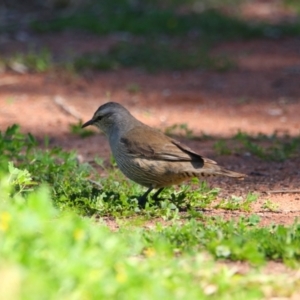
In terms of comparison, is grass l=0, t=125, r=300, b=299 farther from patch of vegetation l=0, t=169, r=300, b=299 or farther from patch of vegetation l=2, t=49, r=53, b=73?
patch of vegetation l=2, t=49, r=53, b=73

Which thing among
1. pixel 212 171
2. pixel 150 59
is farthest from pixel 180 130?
pixel 150 59

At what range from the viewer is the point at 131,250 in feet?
18.2

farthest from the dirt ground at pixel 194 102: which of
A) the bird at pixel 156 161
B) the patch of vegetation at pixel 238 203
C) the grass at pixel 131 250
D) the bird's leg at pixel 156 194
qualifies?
the grass at pixel 131 250

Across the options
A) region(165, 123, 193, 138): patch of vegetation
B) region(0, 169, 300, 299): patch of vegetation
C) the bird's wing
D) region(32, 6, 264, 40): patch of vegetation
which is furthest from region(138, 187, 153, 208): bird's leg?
region(32, 6, 264, 40): patch of vegetation

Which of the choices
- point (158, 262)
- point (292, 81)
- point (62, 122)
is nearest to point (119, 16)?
point (292, 81)

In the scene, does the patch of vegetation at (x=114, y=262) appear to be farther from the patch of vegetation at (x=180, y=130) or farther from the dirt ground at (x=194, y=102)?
the patch of vegetation at (x=180, y=130)

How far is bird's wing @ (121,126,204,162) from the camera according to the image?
721 cm

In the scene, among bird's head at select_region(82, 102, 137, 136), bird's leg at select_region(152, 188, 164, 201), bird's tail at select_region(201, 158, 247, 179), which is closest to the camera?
bird's tail at select_region(201, 158, 247, 179)

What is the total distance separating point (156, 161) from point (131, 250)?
1.80 metres

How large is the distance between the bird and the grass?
0.58ft

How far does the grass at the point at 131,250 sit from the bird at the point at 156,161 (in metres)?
0.18

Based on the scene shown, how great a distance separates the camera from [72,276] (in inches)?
177

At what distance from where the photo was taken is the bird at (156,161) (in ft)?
23.5

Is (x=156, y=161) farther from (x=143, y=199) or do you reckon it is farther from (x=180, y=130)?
(x=180, y=130)
